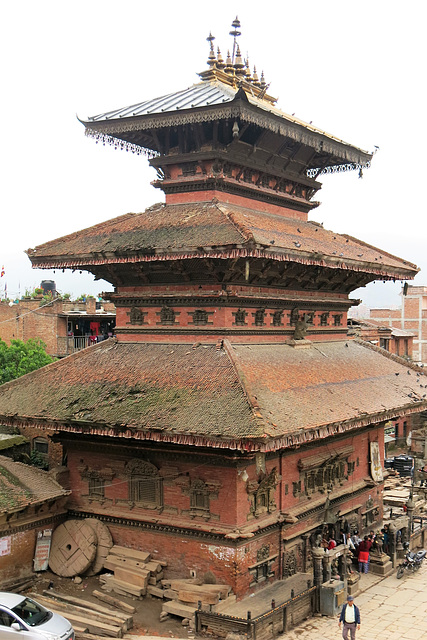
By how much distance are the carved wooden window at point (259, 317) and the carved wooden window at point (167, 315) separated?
210 cm

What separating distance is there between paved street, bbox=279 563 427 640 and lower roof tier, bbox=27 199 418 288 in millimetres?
7833

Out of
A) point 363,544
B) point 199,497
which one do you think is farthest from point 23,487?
point 363,544

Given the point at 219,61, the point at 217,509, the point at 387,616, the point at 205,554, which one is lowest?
the point at 387,616

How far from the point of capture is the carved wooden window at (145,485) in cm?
1596

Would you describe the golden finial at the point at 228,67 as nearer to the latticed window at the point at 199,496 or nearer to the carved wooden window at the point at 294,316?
the carved wooden window at the point at 294,316

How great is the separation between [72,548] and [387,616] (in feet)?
24.4

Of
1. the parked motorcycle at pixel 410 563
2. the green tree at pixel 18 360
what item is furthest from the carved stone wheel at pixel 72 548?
the green tree at pixel 18 360

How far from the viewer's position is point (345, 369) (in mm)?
19656

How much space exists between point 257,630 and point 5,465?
7628 millimetres

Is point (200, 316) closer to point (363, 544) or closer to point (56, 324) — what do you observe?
point (363, 544)

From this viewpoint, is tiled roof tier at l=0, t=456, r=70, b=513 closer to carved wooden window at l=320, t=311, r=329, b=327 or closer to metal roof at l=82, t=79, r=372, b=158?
carved wooden window at l=320, t=311, r=329, b=327

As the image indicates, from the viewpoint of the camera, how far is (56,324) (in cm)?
4700

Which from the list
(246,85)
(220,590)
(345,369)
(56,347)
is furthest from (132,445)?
(56,347)

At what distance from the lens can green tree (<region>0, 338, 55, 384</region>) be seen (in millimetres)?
37844
